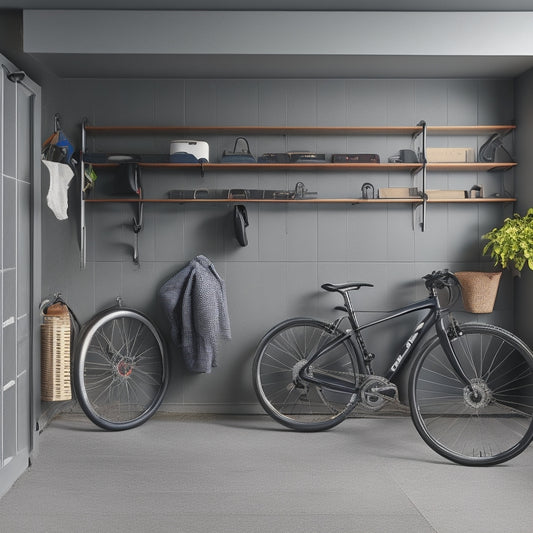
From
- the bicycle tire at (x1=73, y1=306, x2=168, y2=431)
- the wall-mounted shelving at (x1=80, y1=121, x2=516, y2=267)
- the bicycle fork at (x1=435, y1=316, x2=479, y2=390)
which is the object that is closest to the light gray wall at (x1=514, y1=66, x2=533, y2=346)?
the wall-mounted shelving at (x1=80, y1=121, x2=516, y2=267)

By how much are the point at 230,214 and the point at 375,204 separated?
3.17ft

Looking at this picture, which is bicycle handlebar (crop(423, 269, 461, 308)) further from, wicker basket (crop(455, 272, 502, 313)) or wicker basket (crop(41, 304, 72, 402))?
wicker basket (crop(41, 304, 72, 402))

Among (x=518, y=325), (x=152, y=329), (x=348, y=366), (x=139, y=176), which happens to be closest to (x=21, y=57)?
(x=139, y=176)

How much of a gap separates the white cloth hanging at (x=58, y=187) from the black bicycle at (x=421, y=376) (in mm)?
1426

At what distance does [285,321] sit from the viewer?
3795 mm

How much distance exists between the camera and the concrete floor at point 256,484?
2.44 m

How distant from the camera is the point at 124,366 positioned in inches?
154

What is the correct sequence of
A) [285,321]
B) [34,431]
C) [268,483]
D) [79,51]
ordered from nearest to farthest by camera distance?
[268,483] → [34,431] → [79,51] → [285,321]

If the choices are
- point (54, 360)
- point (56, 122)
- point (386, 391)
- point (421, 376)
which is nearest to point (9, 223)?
point (54, 360)

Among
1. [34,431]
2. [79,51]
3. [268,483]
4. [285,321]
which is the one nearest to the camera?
[268,483]

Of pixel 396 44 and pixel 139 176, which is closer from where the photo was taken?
pixel 396 44

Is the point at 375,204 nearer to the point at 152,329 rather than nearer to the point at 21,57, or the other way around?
the point at 152,329

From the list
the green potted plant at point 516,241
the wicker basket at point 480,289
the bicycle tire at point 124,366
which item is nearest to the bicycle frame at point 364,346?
the wicker basket at point 480,289

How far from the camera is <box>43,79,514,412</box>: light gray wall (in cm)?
396
